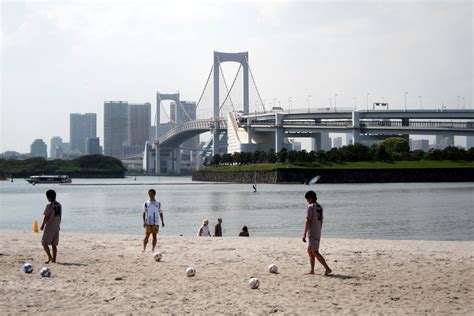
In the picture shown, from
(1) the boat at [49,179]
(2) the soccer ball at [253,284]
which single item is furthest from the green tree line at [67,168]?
(2) the soccer ball at [253,284]

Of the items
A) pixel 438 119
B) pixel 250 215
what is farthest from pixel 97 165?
pixel 250 215

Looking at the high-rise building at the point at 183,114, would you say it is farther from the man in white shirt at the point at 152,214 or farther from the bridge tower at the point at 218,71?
the man in white shirt at the point at 152,214

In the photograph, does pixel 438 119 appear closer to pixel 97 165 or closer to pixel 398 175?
pixel 398 175

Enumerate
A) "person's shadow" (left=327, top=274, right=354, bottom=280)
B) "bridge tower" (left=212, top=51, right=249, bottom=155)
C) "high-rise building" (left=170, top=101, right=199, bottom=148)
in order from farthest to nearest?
"high-rise building" (left=170, top=101, right=199, bottom=148)
"bridge tower" (left=212, top=51, right=249, bottom=155)
"person's shadow" (left=327, top=274, right=354, bottom=280)

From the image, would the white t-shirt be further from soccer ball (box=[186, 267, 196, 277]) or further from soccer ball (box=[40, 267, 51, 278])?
soccer ball (box=[40, 267, 51, 278])

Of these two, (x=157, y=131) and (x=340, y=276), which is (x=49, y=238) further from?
(x=157, y=131)

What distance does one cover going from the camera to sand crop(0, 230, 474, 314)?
25.5 ft

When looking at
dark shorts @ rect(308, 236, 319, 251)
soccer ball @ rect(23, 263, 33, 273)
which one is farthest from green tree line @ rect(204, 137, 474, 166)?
dark shorts @ rect(308, 236, 319, 251)

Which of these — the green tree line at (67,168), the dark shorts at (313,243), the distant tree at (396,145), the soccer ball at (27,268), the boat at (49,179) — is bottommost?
the soccer ball at (27,268)

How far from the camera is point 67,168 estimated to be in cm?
11688

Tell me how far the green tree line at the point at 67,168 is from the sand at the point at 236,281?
103 metres

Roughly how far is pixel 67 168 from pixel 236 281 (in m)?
111

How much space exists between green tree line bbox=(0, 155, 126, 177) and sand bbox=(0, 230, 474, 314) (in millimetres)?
102979

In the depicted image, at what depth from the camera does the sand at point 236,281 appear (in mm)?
7773
